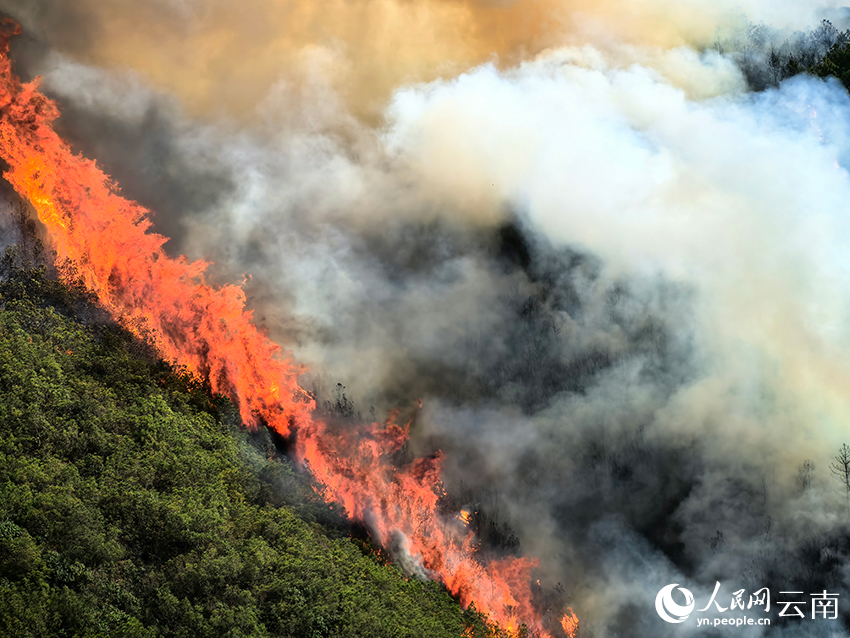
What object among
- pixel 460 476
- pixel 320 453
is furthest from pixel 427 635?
pixel 460 476

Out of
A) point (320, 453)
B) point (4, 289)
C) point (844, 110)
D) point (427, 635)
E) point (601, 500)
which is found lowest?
point (427, 635)

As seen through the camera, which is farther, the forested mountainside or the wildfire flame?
the wildfire flame

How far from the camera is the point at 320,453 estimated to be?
A: 54594mm

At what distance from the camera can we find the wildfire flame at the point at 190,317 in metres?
50.2

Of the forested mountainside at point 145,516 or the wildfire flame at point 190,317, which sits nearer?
the forested mountainside at point 145,516

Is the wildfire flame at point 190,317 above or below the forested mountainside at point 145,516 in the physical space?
above

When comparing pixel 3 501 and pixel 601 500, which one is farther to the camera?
pixel 601 500

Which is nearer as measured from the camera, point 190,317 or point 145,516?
point 145,516

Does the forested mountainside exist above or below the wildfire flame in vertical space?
below

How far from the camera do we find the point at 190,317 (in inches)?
2089

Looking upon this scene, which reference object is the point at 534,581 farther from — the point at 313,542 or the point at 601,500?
the point at 313,542

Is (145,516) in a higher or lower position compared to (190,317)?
lower

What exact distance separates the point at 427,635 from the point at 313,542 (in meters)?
7.87

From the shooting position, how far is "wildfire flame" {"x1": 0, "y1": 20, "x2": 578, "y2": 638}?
50.2 metres
